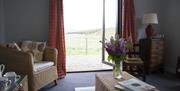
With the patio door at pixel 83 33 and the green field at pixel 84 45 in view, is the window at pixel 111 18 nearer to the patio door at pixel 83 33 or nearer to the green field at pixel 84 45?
the patio door at pixel 83 33

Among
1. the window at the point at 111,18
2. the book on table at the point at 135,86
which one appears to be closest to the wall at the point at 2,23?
the window at the point at 111,18

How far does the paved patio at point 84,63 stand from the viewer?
220 inches

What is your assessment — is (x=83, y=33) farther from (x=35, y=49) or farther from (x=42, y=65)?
(x=42, y=65)

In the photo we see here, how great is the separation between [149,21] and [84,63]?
2399 mm

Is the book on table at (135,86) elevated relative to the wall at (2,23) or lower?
lower

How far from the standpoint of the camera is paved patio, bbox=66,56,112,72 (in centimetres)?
559

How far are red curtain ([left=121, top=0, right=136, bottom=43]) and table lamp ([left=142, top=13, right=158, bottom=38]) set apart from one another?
319 mm

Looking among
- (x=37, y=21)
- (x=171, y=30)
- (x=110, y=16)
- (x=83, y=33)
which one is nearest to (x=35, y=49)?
(x=37, y=21)

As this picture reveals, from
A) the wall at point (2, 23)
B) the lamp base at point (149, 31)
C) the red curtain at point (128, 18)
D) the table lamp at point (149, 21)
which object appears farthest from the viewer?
the red curtain at point (128, 18)

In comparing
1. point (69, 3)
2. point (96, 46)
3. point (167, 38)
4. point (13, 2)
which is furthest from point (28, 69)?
point (96, 46)

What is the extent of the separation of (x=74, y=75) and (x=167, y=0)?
287 cm

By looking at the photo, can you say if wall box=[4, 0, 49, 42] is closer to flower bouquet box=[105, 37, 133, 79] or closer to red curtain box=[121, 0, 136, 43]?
red curtain box=[121, 0, 136, 43]

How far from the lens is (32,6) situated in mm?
4578

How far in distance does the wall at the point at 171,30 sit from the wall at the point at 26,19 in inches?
112
